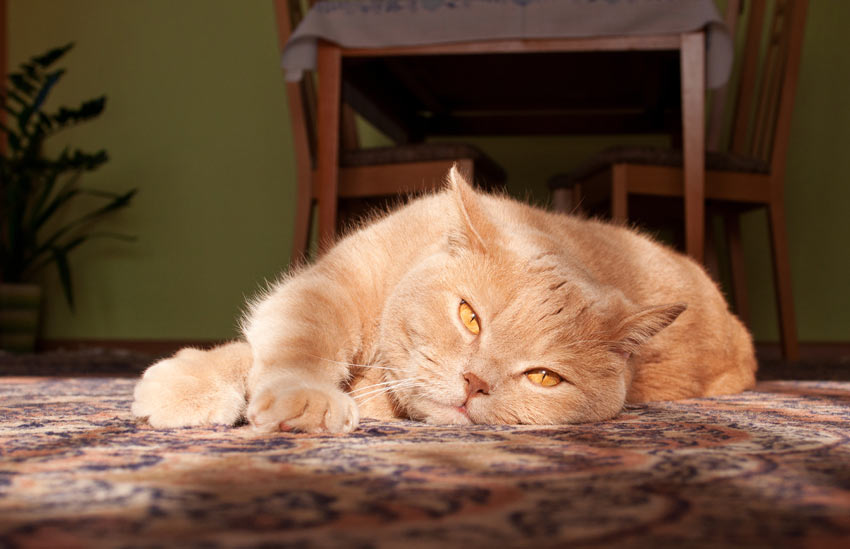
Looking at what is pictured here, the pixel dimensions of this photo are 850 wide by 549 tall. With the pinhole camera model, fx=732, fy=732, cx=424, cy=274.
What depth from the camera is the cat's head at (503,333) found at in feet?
3.38

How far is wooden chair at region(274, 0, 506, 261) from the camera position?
2.42 metres

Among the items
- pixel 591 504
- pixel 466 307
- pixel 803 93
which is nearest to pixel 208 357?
pixel 466 307

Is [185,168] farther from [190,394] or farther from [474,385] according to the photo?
[474,385]

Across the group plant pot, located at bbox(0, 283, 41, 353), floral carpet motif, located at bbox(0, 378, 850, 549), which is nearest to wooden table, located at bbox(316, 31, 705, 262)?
floral carpet motif, located at bbox(0, 378, 850, 549)

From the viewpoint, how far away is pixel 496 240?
45.1 inches

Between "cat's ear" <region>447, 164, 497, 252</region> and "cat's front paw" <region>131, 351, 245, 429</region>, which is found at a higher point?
"cat's ear" <region>447, 164, 497, 252</region>

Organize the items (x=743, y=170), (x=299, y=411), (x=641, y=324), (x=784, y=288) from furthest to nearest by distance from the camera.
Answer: (x=784, y=288)
(x=743, y=170)
(x=641, y=324)
(x=299, y=411)

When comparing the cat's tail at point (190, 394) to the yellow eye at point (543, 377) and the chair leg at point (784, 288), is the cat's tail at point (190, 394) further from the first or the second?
the chair leg at point (784, 288)

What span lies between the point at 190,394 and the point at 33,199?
362 centimetres

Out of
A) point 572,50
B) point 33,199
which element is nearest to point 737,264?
point 572,50

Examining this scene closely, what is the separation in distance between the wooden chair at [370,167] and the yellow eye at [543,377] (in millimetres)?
1156

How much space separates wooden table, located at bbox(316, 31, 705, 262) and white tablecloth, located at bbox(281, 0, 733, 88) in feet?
0.08

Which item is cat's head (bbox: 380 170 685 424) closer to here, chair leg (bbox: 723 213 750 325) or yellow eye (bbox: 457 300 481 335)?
yellow eye (bbox: 457 300 481 335)

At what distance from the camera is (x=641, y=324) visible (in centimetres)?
112
